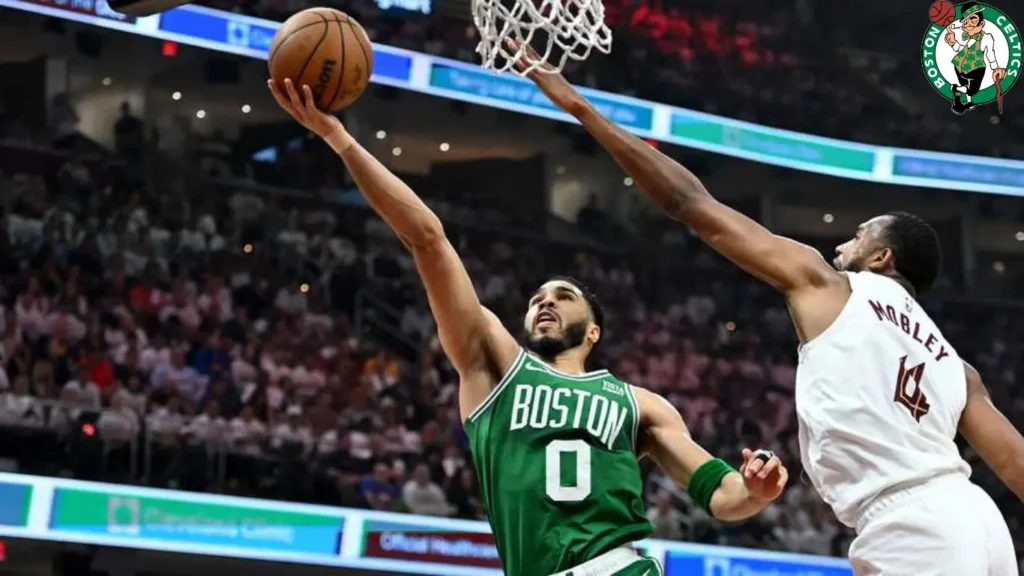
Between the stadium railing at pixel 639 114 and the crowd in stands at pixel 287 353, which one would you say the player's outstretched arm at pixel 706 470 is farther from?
the stadium railing at pixel 639 114

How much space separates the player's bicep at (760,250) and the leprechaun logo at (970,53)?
13097mm

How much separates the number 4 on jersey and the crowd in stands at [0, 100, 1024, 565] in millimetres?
8275

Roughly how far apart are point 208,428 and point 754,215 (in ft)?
39.5

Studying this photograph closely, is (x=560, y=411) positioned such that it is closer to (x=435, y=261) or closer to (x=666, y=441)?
(x=666, y=441)

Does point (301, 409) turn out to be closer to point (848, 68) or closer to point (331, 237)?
point (331, 237)

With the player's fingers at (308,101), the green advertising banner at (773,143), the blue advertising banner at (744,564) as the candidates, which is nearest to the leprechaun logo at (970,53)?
the green advertising banner at (773,143)

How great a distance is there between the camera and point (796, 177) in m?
22.0

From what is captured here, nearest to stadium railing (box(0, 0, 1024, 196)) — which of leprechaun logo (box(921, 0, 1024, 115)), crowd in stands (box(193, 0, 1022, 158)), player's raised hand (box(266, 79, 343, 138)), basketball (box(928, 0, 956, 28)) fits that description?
crowd in stands (box(193, 0, 1022, 158))

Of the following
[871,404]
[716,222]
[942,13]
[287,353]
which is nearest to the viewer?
[871,404]

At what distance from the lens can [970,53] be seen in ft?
55.8

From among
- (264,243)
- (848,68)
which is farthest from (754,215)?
(264,243)

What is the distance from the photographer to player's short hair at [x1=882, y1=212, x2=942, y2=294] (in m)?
4.12

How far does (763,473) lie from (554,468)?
1.93 ft

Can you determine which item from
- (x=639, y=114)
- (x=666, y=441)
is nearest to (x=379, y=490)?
(x=639, y=114)
